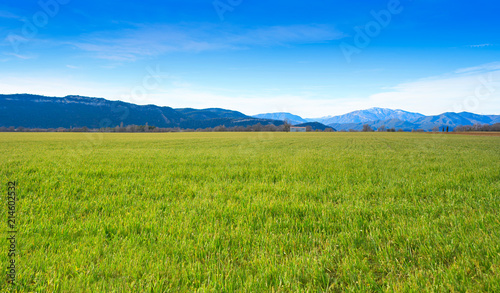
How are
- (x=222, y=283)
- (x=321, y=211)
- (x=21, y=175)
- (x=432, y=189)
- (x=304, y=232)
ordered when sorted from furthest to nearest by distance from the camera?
(x=21, y=175) → (x=432, y=189) → (x=321, y=211) → (x=304, y=232) → (x=222, y=283)

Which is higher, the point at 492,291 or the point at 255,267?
the point at 492,291

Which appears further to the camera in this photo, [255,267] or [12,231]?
[12,231]

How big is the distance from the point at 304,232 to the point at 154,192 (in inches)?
153

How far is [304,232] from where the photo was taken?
356cm

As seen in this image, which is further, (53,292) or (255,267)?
(255,267)

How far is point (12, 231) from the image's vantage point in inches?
134

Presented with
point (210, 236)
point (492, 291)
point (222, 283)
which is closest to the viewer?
point (492, 291)

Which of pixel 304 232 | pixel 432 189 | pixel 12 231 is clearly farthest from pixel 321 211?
pixel 12 231

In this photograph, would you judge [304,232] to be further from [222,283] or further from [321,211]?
[222,283]

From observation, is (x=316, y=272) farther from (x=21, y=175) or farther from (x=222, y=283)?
(x=21, y=175)

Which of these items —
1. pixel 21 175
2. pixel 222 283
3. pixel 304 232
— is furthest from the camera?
pixel 21 175

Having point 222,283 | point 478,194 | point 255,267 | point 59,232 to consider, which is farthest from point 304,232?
point 478,194

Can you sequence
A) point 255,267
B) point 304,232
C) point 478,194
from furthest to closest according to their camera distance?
point 478,194
point 304,232
point 255,267

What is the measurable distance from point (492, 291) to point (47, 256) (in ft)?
15.3
